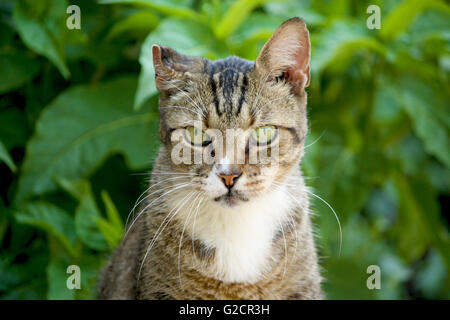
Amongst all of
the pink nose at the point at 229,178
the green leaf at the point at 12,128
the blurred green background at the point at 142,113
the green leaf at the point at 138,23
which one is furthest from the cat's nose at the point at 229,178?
the green leaf at the point at 12,128

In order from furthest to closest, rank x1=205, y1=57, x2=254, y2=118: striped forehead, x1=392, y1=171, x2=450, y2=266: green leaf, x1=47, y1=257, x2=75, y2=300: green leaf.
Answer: x1=392, y1=171, x2=450, y2=266: green leaf → x1=47, y1=257, x2=75, y2=300: green leaf → x1=205, y1=57, x2=254, y2=118: striped forehead

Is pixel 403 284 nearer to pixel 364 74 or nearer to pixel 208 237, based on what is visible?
pixel 364 74

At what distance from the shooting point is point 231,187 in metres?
1.50

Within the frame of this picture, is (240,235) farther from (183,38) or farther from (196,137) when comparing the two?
(183,38)

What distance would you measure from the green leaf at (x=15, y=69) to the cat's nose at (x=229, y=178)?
1.26m

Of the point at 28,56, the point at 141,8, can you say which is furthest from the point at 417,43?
the point at 28,56

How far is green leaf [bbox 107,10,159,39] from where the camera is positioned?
2.34 meters

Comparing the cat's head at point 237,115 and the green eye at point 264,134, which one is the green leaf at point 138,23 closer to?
the cat's head at point 237,115

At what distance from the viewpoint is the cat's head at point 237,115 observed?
152 centimetres

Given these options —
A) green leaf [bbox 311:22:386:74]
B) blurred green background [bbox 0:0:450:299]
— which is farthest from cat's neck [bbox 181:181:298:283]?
green leaf [bbox 311:22:386:74]

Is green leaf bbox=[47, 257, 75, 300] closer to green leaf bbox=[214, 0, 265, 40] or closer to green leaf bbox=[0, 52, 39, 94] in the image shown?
green leaf bbox=[0, 52, 39, 94]

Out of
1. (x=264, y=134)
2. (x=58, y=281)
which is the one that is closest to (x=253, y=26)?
(x=264, y=134)

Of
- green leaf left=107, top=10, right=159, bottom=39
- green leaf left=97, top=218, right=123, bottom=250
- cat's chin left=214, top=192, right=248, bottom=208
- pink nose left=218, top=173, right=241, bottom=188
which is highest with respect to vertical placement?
green leaf left=107, top=10, right=159, bottom=39

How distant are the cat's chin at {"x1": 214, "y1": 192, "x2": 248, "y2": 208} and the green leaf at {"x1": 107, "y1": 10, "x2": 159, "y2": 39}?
1103 mm
